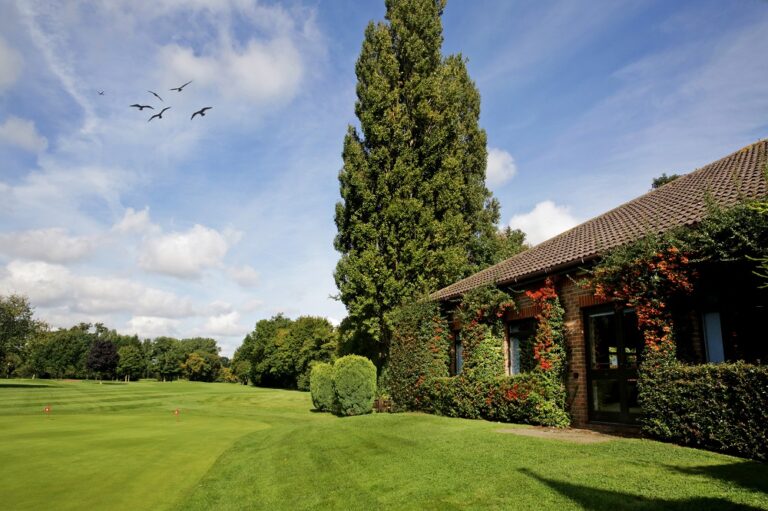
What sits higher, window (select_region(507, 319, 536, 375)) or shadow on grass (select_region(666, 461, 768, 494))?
window (select_region(507, 319, 536, 375))

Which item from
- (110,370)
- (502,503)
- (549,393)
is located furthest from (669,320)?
(110,370)

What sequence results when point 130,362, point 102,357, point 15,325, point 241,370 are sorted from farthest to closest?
point 241,370 → point 130,362 → point 102,357 → point 15,325

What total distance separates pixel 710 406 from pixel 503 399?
607cm

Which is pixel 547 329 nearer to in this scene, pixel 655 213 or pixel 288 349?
pixel 655 213

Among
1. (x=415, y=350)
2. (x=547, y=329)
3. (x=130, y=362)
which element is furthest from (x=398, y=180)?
(x=130, y=362)

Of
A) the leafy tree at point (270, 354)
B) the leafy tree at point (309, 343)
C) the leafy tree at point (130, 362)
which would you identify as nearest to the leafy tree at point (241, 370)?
the leafy tree at point (270, 354)

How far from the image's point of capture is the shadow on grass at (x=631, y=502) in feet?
15.8

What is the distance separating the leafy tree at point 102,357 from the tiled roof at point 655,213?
3620 inches

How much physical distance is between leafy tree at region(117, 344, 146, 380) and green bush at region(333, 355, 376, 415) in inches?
3491

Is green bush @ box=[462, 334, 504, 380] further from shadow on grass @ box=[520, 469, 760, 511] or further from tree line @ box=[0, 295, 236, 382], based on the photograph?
tree line @ box=[0, 295, 236, 382]

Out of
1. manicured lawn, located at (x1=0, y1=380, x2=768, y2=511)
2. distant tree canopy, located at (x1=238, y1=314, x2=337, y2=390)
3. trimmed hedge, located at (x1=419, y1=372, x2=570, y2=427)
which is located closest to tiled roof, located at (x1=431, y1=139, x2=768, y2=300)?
trimmed hedge, located at (x1=419, y1=372, x2=570, y2=427)

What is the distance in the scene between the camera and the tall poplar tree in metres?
22.7

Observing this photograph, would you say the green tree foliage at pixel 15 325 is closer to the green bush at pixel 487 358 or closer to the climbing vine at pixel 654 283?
the green bush at pixel 487 358

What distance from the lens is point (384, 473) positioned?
305 inches
